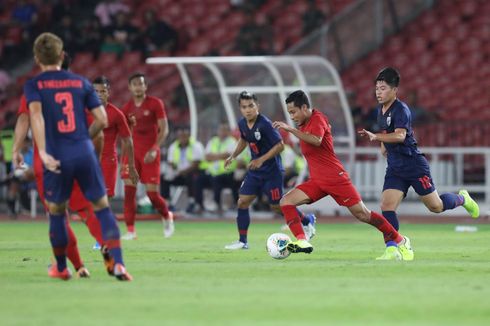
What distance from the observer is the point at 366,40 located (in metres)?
33.0

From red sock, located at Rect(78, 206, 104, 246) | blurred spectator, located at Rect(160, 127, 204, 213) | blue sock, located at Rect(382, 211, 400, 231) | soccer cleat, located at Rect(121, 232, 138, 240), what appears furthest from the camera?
blurred spectator, located at Rect(160, 127, 204, 213)

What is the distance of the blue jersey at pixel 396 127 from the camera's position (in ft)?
48.3

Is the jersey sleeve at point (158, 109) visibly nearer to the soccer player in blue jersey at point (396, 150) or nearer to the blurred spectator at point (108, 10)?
the soccer player in blue jersey at point (396, 150)

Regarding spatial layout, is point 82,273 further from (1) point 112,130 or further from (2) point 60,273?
(1) point 112,130

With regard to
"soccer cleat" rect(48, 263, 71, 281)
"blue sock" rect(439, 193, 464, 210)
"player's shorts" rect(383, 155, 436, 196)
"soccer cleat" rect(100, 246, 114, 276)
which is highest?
"player's shorts" rect(383, 155, 436, 196)

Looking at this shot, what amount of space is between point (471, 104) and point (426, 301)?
20903 mm

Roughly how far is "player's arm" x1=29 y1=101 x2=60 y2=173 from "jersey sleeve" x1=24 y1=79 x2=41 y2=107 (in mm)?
29

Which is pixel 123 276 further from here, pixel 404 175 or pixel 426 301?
pixel 404 175

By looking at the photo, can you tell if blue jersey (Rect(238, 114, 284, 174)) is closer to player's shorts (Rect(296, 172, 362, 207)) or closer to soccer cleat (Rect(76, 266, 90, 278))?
player's shorts (Rect(296, 172, 362, 207))

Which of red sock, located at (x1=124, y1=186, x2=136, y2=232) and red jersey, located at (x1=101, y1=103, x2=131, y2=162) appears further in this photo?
red sock, located at (x1=124, y1=186, x2=136, y2=232)

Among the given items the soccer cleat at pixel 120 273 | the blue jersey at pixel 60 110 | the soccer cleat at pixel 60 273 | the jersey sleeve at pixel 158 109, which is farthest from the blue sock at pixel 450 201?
the blue jersey at pixel 60 110

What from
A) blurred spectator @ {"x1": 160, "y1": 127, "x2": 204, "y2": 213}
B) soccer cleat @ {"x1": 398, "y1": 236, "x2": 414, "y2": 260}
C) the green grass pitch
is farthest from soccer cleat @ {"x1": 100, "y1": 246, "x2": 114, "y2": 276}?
blurred spectator @ {"x1": 160, "y1": 127, "x2": 204, "y2": 213}

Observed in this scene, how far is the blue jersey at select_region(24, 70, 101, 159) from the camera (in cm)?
1158

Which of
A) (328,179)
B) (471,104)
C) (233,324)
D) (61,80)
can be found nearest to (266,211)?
(471,104)
